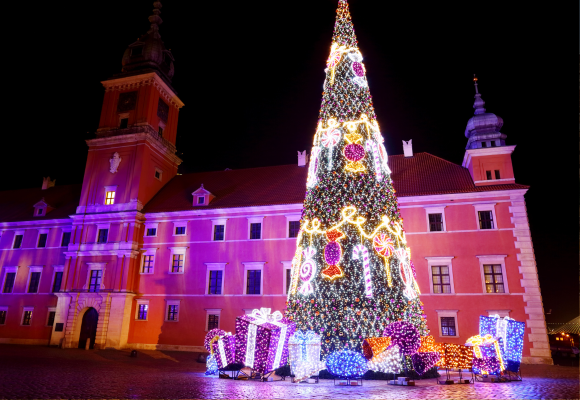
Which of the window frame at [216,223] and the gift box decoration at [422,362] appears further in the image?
the window frame at [216,223]

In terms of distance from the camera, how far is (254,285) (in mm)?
24406

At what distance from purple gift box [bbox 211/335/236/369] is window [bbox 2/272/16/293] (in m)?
25.4

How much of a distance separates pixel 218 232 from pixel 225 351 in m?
14.8

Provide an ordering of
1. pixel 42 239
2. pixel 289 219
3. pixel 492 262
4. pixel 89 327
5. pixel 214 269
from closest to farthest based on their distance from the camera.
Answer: pixel 492 262
pixel 289 219
pixel 214 269
pixel 89 327
pixel 42 239

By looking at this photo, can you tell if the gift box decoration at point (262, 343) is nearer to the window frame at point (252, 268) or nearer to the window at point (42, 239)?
the window frame at point (252, 268)

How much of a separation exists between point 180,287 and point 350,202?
55.9ft

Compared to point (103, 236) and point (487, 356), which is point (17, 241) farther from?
point (487, 356)

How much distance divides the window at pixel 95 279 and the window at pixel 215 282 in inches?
301

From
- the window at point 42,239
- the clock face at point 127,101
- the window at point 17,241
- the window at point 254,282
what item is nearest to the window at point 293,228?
the window at point 254,282

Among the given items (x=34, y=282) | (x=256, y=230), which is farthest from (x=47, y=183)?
(x=256, y=230)

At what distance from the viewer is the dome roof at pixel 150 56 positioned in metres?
31.4

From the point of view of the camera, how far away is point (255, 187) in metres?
28.3

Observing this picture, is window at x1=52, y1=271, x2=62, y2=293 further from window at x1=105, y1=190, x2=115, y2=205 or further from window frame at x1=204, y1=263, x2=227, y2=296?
window frame at x1=204, y1=263, x2=227, y2=296

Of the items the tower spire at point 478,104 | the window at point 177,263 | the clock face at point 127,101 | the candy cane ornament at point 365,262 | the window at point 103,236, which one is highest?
the clock face at point 127,101
